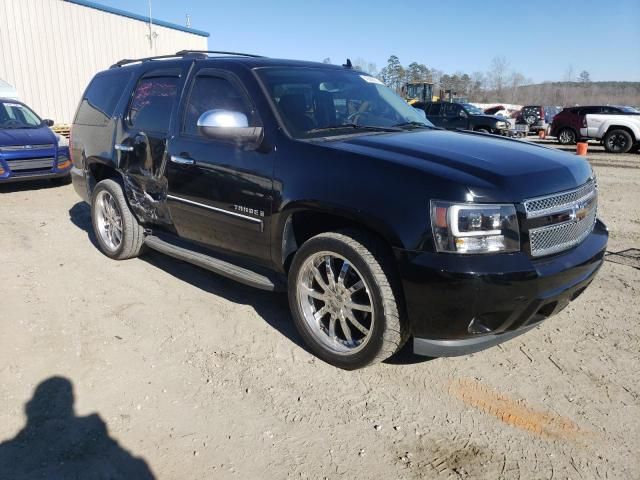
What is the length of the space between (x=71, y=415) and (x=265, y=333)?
1.38 metres

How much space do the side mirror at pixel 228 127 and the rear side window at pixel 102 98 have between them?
214 centimetres

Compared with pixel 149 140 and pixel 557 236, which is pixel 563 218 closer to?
pixel 557 236

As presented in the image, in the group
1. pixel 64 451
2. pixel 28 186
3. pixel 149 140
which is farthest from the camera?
pixel 28 186

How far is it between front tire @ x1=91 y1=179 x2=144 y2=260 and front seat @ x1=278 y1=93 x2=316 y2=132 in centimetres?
221

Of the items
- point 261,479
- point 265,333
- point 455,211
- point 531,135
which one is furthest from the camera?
point 531,135

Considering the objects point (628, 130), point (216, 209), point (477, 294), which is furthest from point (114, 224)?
point (628, 130)

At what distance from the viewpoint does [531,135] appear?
1096 inches

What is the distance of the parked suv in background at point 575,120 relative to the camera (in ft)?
59.4

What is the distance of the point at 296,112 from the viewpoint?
3.62m

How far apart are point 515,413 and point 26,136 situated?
9.68 m

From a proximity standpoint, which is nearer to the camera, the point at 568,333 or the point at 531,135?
the point at 568,333

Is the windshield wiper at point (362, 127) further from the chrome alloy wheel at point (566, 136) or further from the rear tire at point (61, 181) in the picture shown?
the chrome alloy wheel at point (566, 136)

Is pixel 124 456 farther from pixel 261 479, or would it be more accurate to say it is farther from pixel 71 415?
pixel 261 479

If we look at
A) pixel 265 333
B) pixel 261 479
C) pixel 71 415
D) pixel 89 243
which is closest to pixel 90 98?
pixel 89 243
